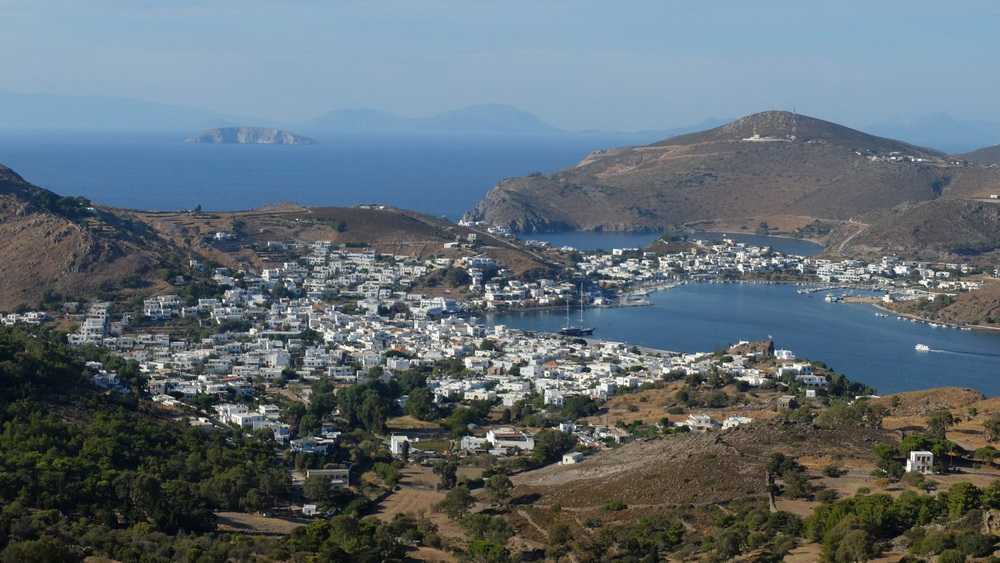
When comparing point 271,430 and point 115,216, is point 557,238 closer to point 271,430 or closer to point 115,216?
point 115,216

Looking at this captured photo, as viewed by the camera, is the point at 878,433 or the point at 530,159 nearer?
the point at 878,433

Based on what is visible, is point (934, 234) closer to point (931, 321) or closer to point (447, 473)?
point (931, 321)

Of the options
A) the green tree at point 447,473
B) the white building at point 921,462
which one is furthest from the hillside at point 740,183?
the white building at point 921,462

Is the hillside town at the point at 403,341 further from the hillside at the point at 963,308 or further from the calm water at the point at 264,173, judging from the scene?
the calm water at the point at 264,173

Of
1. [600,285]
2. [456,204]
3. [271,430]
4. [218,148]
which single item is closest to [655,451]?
[271,430]

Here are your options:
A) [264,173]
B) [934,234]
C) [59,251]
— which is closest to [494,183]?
[264,173]

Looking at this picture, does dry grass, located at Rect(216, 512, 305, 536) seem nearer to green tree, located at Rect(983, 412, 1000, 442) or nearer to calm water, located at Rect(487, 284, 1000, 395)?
green tree, located at Rect(983, 412, 1000, 442)
